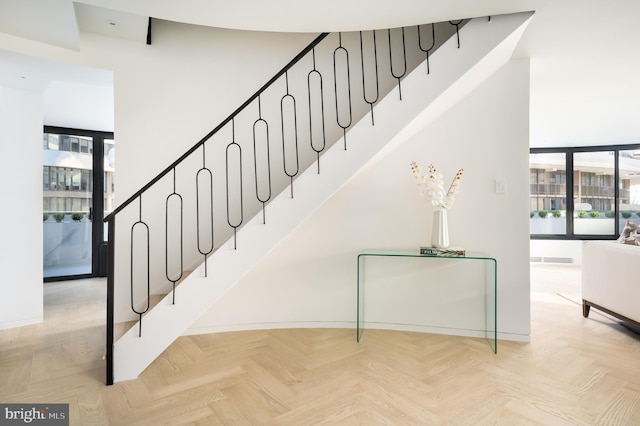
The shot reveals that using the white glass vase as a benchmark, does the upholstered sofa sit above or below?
below

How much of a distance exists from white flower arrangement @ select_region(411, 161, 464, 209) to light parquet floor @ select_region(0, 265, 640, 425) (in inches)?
46.7

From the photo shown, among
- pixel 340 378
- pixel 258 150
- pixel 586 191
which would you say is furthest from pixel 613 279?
pixel 586 191

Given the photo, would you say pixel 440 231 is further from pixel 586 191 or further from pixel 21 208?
pixel 586 191

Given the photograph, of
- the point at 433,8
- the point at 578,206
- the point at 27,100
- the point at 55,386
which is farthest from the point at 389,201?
the point at 578,206

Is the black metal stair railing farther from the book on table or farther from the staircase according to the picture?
the book on table

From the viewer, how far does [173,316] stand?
235 centimetres

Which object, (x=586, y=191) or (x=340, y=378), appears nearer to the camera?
(x=340, y=378)

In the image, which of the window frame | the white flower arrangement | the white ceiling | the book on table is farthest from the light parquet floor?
the window frame

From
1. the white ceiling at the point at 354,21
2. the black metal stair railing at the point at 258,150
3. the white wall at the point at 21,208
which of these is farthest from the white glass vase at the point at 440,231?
the white wall at the point at 21,208

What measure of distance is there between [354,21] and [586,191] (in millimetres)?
6618

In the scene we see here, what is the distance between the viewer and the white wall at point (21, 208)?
3275 millimetres

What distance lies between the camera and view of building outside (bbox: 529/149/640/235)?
659 centimetres

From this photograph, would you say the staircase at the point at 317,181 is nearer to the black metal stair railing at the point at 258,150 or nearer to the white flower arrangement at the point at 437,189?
the white flower arrangement at the point at 437,189

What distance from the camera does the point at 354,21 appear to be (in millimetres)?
2449
